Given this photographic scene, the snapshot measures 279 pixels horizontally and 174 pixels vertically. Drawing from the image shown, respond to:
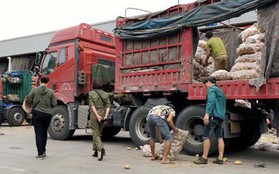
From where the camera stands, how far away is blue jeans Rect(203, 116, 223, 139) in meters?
6.72

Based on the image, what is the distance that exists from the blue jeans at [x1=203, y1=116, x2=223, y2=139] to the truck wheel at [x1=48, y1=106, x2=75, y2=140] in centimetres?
491

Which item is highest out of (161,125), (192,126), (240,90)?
(240,90)

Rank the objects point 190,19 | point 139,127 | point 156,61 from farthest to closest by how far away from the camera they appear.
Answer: point 139,127
point 156,61
point 190,19

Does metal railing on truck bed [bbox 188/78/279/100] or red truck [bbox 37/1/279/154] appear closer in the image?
metal railing on truck bed [bbox 188/78/279/100]

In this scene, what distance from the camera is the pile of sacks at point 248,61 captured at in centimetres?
695

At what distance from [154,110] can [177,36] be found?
2.15 metres

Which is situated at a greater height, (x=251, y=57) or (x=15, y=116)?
(x=251, y=57)

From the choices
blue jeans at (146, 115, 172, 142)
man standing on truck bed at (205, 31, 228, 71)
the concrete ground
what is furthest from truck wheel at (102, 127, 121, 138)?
blue jeans at (146, 115, 172, 142)

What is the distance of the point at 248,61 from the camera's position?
720 centimetres

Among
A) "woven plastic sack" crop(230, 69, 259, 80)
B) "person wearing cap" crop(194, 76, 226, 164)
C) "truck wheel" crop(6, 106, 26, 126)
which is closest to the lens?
"person wearing cap" crop(194, 76, 226, 164)

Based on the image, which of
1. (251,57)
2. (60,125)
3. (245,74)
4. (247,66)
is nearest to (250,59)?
(251,57)

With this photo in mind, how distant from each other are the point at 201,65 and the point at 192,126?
1.71m

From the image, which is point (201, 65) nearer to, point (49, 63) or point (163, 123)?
→ point (163, 123)

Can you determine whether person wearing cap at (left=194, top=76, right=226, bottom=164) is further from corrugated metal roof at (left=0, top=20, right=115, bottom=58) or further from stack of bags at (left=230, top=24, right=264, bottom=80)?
corrugated metal roof at (left=0, top=20, right=115, bottom=58)
